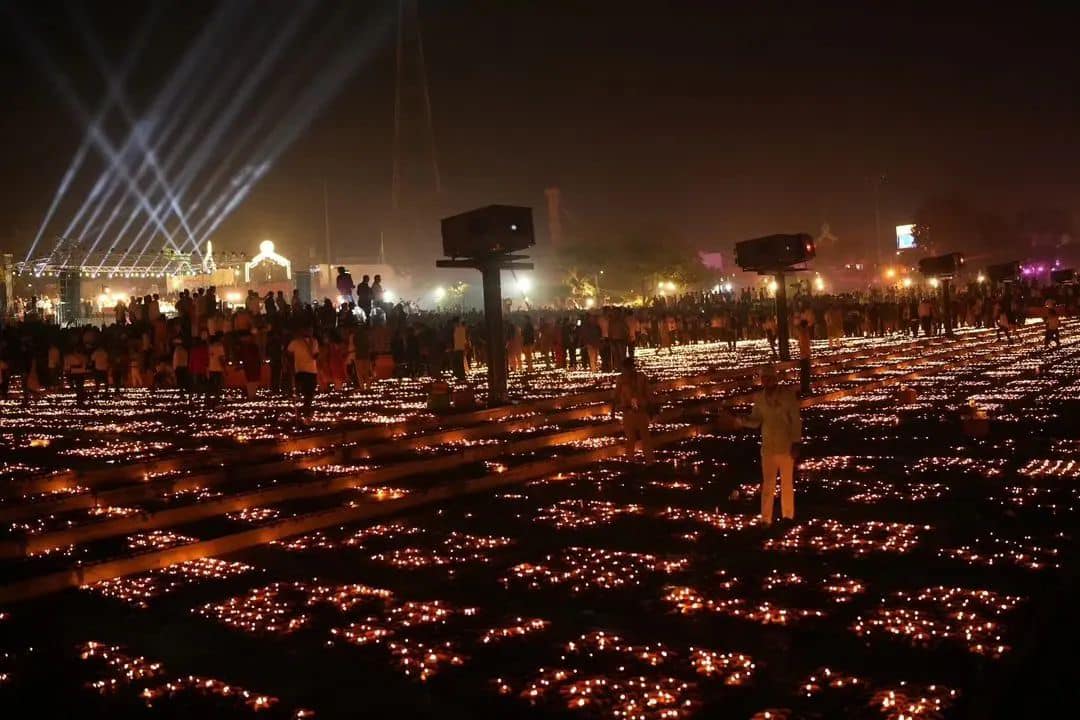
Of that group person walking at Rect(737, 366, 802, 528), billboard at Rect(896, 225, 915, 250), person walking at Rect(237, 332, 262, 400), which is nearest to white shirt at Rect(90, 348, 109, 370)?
person walking at Rect(237, 332, 262, 400)

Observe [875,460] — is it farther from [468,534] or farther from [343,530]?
[343,530]

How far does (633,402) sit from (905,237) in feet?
302

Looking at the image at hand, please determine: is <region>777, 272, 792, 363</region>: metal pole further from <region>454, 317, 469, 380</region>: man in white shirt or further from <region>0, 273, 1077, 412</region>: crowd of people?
<region>454, 317, 469, 380</region>: man in white shirt

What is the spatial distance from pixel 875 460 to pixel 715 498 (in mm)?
3045

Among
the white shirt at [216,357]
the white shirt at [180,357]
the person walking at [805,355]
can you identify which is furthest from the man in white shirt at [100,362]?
the person walking at [805,355]

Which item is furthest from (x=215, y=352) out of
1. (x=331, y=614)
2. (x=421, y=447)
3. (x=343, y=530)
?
(x=331, y=614)

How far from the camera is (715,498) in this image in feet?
34.7

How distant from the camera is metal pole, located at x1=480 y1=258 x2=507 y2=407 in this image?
1738 centimetres

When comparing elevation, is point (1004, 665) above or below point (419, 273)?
below

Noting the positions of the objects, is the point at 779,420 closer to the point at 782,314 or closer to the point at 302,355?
the point at 782,314

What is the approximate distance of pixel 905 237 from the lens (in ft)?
319

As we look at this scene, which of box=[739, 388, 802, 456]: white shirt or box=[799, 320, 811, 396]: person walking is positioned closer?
box=[739, 388, 802, 456]: white shirt

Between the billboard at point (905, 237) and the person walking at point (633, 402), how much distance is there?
8912 centimetres

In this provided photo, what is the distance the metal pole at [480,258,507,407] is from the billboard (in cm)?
8541
